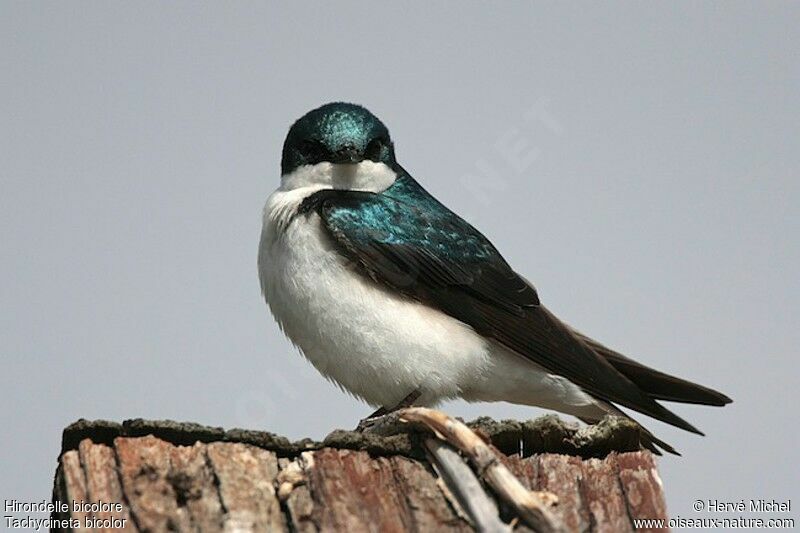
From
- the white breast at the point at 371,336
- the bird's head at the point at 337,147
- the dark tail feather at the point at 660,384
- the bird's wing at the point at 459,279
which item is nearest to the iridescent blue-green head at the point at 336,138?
the bird's head at the point at 337,147

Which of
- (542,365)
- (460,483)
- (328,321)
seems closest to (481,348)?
(542,365)

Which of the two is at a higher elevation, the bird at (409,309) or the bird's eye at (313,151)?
the bird's eye at (313,151)

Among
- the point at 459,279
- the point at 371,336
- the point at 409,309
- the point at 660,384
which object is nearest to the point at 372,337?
the point at 371,336

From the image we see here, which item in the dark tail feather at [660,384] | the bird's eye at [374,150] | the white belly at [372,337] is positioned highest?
the bird's eye at [374,150]

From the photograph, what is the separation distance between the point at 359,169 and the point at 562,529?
3.14 metres

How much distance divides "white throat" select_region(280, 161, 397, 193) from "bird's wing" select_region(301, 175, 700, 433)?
5.5 inches

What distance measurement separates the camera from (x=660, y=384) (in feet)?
15.7

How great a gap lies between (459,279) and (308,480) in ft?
8.07

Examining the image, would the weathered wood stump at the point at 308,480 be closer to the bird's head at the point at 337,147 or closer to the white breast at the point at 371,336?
the white breast at the point at 371,336

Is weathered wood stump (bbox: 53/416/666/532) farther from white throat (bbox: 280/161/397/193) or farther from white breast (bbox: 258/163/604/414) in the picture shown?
white throat (bbox: 280/161/397/193)

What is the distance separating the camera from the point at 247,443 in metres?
2.56

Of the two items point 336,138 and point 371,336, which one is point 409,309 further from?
point 336,138

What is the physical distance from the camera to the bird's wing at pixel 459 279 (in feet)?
15.3

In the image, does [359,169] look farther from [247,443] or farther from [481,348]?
[247,443]
